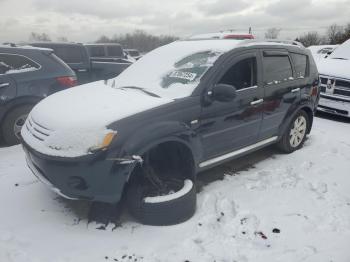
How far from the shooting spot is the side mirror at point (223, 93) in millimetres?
3814

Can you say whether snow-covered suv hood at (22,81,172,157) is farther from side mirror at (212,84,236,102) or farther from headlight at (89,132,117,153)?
side mirror at (212,84,236,102)

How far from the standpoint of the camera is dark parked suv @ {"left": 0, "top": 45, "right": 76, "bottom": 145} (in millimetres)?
5602

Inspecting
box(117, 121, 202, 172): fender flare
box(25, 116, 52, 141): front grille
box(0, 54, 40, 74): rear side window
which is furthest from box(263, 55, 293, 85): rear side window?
box(0, 54, 40, 74): rear side window

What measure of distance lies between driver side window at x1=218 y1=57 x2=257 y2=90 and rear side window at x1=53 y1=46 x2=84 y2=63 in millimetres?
6100

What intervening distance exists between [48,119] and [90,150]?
663mm

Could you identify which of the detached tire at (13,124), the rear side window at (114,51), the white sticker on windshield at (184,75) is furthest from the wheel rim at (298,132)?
the rear side window at (114,51)

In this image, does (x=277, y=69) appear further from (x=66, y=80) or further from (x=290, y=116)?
(x=66, y=80)

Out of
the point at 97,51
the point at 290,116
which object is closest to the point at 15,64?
the point at 290,116

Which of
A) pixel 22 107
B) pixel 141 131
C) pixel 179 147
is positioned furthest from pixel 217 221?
pixel 22 107

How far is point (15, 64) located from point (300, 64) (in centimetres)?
449

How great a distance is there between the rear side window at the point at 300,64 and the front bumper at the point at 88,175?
323cm

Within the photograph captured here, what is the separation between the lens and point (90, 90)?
164 inches

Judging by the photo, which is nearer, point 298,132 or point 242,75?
point 242,75

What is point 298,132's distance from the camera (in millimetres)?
5547
